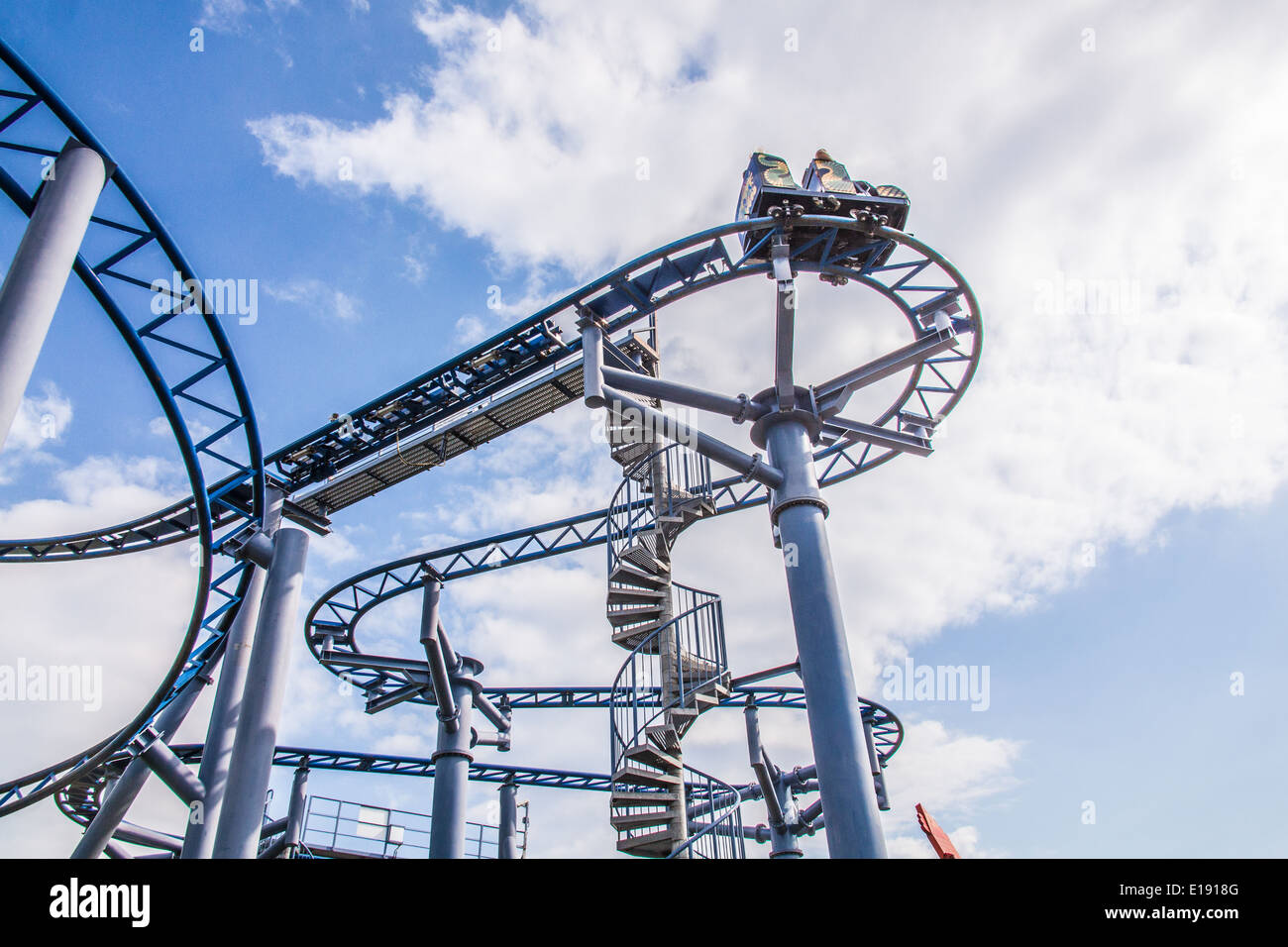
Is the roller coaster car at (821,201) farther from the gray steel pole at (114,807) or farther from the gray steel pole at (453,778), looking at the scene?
the gray steel pole at (114,807)

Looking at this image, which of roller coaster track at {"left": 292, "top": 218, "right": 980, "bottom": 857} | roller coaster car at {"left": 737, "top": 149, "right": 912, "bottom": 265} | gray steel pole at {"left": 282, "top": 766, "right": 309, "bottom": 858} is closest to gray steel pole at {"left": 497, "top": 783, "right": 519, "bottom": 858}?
gray steel pole at {"left": 282, "top": 766, "right": 309, "bottom": 858}

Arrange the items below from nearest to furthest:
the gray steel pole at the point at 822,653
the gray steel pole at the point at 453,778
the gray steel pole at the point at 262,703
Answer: the gray steel pole at the point at 822,653 → the gray steel pole at the point at 262,703 → the gray steel pole at the point at 453,778

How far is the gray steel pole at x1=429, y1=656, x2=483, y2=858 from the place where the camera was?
51.3 feet

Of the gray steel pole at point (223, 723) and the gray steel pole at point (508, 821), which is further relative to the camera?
the gray steel pole at point (508, 821)

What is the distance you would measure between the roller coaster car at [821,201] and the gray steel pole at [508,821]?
2041 cm

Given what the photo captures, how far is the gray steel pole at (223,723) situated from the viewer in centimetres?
1218

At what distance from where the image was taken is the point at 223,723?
1316cm

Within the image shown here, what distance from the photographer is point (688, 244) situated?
38.0ft

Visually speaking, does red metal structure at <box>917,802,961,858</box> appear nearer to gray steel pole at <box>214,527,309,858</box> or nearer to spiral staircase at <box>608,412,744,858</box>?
spiral staircase at <box>608,412,744,858</box>

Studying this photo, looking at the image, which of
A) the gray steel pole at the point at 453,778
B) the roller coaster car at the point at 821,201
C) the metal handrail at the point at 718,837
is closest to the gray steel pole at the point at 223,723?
the gray steel pole at the point at 453,778

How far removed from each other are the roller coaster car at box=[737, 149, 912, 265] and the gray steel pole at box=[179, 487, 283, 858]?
10365mm
